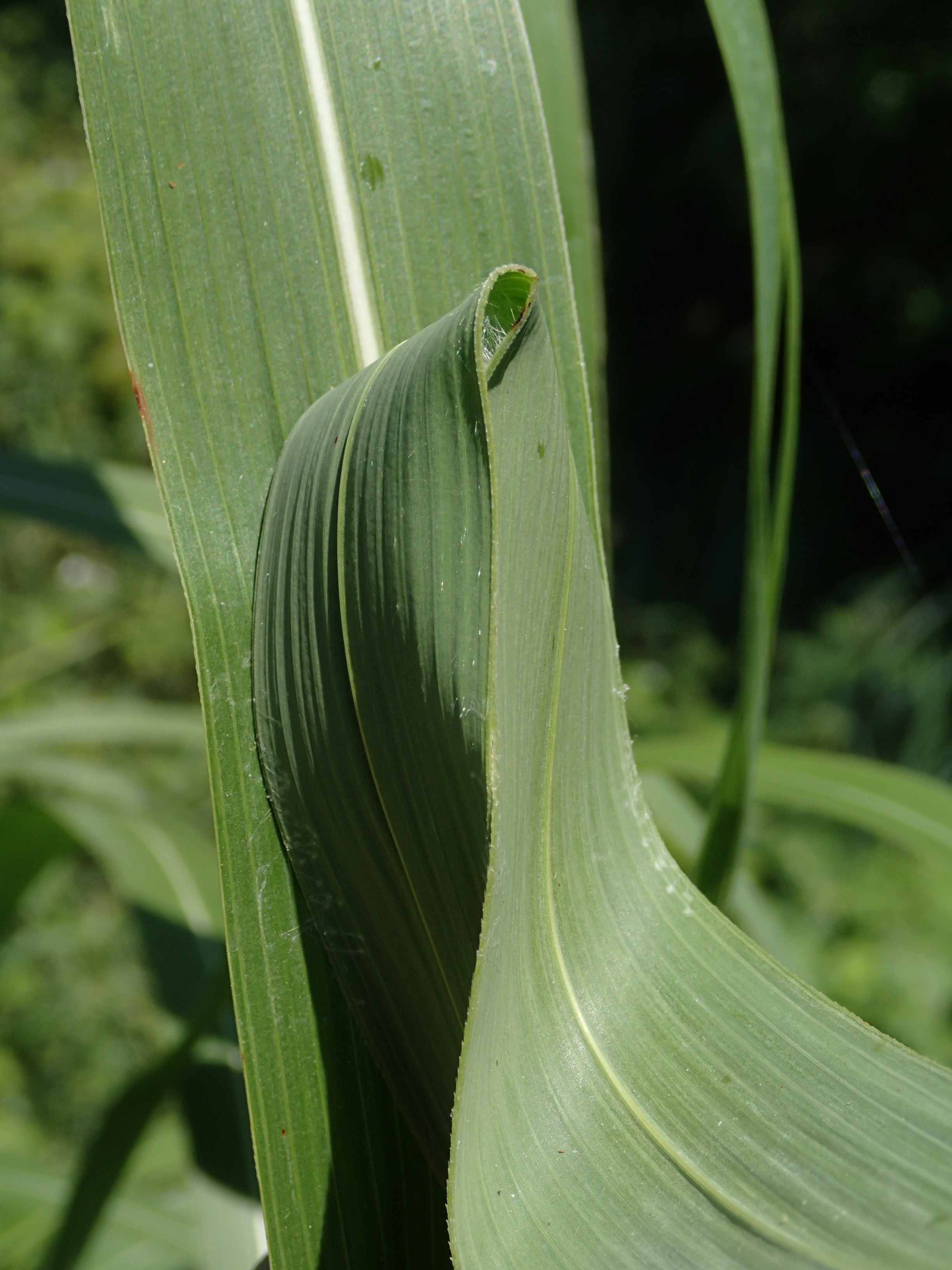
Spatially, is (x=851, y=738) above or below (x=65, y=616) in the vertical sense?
below

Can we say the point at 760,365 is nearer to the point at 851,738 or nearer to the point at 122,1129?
the point at 122,1129

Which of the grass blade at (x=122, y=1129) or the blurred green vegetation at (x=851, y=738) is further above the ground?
the grass blade at (x=122, y=1129)

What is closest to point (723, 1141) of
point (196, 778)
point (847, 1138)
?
point (847, 1138)

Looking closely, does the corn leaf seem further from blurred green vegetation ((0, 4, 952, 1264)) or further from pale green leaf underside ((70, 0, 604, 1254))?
blurred green vegetation ((0, 4, 952, 1264))

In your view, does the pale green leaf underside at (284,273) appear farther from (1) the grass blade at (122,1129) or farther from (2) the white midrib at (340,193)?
(1) the grass blade at (122,1129)

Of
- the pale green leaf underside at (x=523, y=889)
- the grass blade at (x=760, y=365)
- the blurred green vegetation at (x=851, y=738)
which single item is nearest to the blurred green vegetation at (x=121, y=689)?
the blurred green vegetation at (x=851, y=738)

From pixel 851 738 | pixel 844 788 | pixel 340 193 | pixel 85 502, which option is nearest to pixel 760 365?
pixel 340 193

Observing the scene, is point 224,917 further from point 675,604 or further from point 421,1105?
point 675,604
